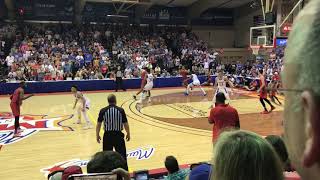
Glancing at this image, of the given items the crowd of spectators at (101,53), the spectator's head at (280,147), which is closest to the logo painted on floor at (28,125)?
the crowd of spectators at (101,53)

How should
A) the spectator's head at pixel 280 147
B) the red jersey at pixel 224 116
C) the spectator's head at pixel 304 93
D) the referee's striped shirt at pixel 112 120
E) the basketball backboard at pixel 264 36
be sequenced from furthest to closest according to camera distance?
the basketball backboard at pixel 264 36 → the referee's striped shirt at pixel 112 120 → the red jersey at pixel 224 116 → the spectator's head at pixel 280 147 → the spectator's head at pixel 304 93

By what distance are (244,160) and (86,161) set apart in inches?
303

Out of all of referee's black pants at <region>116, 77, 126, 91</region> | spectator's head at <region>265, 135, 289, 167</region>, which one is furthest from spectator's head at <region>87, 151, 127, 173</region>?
referee's black pants at <region>116, 77, 126, 91</region>

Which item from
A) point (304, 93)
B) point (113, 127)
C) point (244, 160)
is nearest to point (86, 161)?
point (113, 127)

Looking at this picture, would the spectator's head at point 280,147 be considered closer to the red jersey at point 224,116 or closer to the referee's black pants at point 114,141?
the red jersey at point 224,116

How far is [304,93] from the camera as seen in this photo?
74 cm

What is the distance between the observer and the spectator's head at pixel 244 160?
1.56 m

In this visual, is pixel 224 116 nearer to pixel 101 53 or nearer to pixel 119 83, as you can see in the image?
pixel 119 83

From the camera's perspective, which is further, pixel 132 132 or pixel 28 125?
pixel 28 125

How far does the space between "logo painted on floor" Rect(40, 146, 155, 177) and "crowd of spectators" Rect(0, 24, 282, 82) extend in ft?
45.0

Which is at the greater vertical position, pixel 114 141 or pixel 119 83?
pixel 119 83

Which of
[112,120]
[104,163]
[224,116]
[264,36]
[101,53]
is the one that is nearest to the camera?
[104,163]

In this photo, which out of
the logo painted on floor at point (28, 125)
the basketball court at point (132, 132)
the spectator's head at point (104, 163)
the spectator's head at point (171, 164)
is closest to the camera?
the spectator's head at point (104, 163)

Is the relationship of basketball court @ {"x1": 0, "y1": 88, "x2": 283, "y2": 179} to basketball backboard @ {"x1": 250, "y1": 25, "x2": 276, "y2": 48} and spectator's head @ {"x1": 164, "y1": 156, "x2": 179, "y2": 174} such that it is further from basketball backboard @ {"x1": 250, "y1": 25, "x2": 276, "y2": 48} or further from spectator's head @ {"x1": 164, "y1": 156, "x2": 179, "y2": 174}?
basketball backboard @ {"x1": 250, "y1": 25, "x2": 276, "y2": 48}
